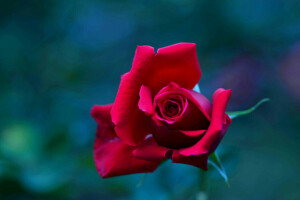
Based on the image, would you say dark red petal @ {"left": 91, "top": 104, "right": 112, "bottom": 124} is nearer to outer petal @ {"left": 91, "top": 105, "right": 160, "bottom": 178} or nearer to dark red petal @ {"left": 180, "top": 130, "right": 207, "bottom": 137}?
outer petal @ {"left": 91, "top": 105, "right": 160, "bottom": 178}

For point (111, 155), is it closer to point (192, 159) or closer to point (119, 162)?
point (119, 162)

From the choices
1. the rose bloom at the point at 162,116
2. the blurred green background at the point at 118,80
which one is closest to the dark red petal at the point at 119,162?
the rose bloom at the point at 162,116

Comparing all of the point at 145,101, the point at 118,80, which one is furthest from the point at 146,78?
the point at 118,80

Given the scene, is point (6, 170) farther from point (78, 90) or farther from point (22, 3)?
point (22, 3)

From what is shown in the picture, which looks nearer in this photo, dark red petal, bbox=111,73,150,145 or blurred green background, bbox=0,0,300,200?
dark red petal, bbox=111,73,150,145

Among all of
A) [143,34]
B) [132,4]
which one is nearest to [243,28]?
[143,34]

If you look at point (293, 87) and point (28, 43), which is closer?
point (293, 87)

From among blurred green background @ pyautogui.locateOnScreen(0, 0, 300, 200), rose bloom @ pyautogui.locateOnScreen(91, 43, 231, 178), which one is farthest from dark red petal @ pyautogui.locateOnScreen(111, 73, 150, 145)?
blurred green background @ pyautogui.locateOnScreen(0, 0, 300, 200)

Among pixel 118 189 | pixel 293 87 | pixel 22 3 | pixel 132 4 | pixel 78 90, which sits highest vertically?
pixel 22 3
